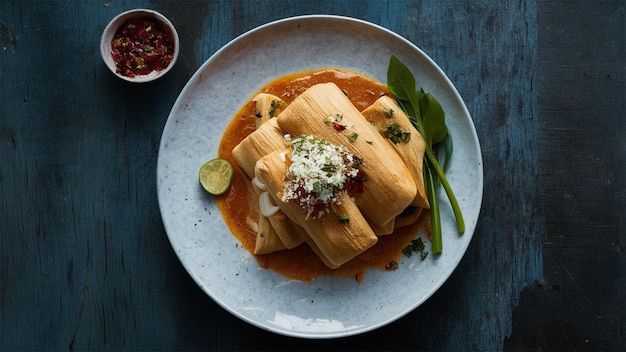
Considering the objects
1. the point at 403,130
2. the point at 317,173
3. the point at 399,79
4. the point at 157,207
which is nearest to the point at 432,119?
the point at 403,130

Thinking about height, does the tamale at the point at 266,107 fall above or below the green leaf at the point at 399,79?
below

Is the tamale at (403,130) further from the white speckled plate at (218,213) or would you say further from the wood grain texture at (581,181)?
the wood grain texture at (581,181)

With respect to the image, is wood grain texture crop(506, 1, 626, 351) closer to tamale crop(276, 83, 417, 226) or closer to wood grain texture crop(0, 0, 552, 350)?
wood grain texture crop(0, 0, 552, 350)

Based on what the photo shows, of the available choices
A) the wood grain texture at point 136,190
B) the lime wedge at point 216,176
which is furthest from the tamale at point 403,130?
the lime wedge at point 216,176

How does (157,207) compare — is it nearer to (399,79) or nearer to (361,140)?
(361,140)

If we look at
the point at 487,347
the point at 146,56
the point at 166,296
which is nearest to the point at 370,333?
the point at 487,347

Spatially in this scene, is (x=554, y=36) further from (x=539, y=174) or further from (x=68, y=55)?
(x=68, y=55)
